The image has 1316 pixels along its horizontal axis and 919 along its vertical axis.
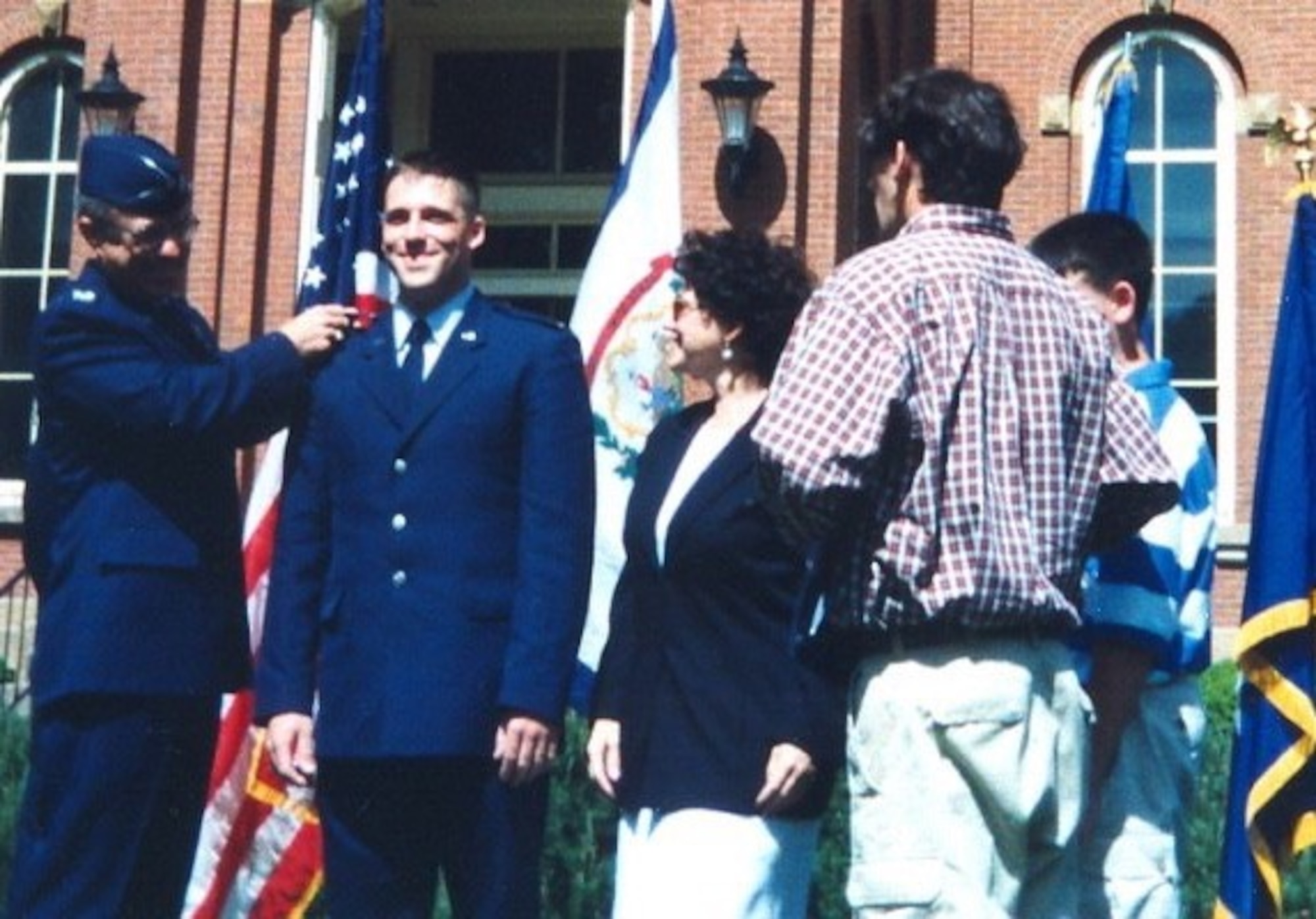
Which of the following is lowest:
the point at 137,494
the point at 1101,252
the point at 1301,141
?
the point at 137,494

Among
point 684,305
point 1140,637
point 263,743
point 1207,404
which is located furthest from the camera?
point 1207,404

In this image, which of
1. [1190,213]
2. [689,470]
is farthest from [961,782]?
[1190,213]

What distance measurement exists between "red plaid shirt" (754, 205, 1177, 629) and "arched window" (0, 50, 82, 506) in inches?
592

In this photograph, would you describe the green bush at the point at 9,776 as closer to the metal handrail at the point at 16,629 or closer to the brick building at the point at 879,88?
the metal handrail at the point at 16,629

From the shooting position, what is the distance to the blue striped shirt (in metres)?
5.28

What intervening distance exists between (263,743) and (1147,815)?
3.26 metres

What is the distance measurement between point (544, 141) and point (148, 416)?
13082mm

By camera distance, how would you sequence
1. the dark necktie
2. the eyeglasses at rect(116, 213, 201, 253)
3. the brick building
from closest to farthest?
the dark necktie
the eyeglasses at rect(116, 213, 201, 253)
the brick building

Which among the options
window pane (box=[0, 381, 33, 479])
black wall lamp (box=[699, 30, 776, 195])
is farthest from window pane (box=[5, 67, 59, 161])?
black wall lamp (box=[699, 30, 776, 195])

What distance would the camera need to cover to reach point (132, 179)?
18.5 ft

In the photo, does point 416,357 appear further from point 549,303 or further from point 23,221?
point 23,221

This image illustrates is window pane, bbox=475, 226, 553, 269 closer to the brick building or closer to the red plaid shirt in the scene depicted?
the brick building

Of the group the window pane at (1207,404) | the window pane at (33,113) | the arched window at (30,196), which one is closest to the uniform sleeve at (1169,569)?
the window pane at (1207,404)

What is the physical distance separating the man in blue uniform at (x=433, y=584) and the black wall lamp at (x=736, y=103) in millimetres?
9501
